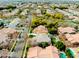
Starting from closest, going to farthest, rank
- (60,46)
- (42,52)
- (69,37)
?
1. (42,52)
2. (60,46)
3. (69,37)

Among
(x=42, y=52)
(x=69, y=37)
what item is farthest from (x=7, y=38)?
(x=69, y=37)

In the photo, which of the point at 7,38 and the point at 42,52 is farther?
the point at 7,38

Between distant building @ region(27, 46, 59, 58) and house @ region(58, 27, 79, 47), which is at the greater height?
distant building @ region(27, 46, 59, 58)

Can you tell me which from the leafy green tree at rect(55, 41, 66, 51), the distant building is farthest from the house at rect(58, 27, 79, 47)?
the distant building

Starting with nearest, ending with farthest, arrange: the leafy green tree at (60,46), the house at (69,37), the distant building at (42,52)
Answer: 1. the distant building at (42,52)
2. the leafy green tree at (60,46)
3. the house at (69,37)

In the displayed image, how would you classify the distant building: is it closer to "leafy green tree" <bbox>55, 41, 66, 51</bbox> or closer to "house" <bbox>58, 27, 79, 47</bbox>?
"leafy green tree" <bbox>55, 41, 66, 51</bbox>

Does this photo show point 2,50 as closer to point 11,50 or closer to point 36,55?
point 11,50

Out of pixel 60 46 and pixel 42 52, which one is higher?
pixel 42 52

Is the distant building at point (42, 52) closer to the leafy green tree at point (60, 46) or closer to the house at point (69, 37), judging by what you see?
the leafy green tree at point (60, 46)

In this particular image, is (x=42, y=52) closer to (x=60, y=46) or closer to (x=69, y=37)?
(x=60, y=46)

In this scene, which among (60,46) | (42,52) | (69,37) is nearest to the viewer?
(42,52)

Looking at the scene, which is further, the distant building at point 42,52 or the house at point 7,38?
the house at point 7,38

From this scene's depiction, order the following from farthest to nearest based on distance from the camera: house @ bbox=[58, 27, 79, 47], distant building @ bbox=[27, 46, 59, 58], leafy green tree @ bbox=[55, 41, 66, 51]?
house @ bbox=[58, 27, 79, 47]
leafy green tree @ bbox=[55, 41, 66, 51]
distant building @ bbox=[27, 46, 59, 58]

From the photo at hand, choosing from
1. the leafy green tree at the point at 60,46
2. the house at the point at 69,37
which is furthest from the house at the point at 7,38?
the house at the point at 69,37
